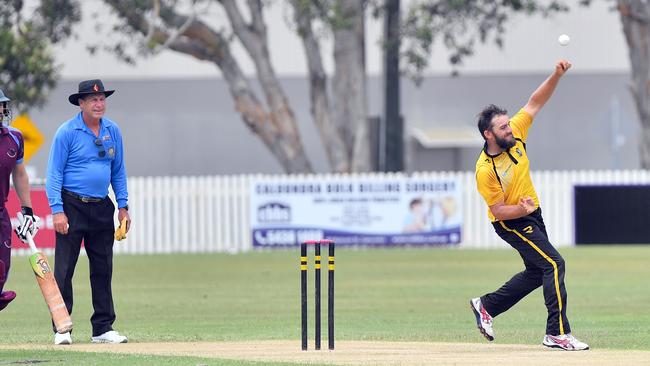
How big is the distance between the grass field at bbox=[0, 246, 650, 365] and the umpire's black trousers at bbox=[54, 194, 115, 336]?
494mm

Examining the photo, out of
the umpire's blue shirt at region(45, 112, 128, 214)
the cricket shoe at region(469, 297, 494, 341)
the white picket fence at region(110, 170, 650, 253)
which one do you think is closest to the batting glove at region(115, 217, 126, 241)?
the umpire's blue shirt at region(45, 112, 128, 214)

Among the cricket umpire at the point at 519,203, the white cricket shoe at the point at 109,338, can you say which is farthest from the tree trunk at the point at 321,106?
the cricket umpire at the point at 519,203

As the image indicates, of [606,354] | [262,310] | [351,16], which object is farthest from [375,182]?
[606,354]

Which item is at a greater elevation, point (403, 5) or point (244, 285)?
point (403, 5)

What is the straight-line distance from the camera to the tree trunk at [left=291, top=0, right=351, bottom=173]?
35562mm

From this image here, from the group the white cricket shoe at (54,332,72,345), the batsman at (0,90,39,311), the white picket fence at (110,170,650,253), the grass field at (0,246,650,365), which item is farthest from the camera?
the white picket fence at (110,170,650,253)

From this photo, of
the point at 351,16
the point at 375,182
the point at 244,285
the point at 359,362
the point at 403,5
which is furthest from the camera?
the point at 403,5

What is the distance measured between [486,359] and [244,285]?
11.1 metres

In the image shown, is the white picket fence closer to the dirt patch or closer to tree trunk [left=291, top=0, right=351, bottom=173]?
tree trunk [left=291, top=0, right=351, bottom=173]

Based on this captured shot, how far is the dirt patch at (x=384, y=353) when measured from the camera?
1141 cm

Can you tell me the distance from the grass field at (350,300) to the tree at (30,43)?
257 inches

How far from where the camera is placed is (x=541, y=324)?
15.8m

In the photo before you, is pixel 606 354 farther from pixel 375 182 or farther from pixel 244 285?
pixel 375 182

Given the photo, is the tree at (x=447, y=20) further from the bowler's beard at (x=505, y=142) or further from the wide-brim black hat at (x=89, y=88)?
→ the bowler's beard at (x=505, y=142)
